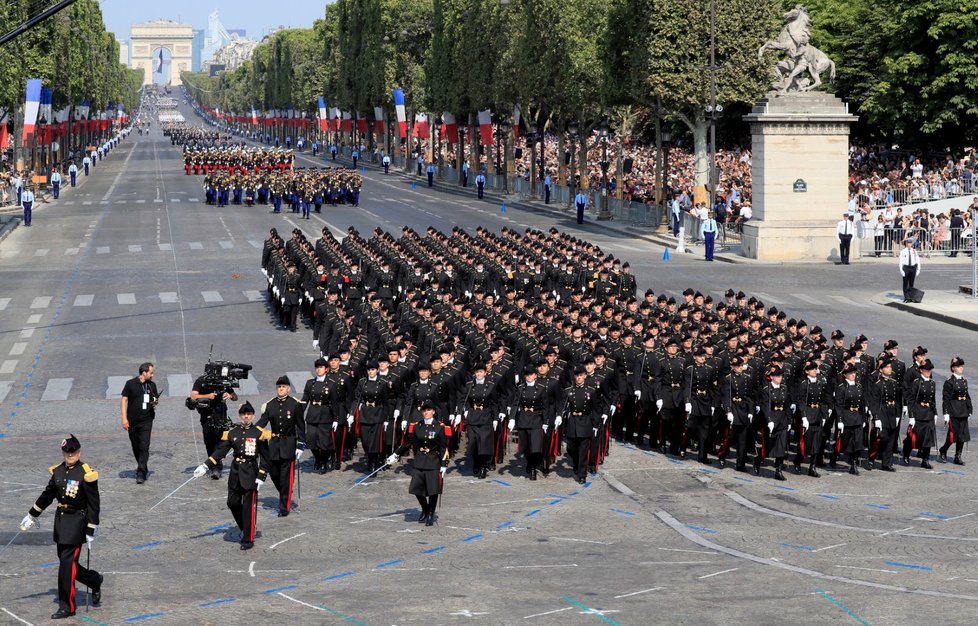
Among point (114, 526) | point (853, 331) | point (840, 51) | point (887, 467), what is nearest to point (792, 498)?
point (887, 467)

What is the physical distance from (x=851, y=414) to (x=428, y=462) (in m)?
6.31

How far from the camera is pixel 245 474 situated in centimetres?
1678

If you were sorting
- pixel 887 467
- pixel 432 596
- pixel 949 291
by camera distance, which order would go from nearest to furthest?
1. pixel 432 596
2. pixel 887 467
3. pixel 949 291

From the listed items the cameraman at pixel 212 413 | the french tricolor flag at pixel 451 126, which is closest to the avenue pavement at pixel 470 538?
the cameraman at pixel 212 413

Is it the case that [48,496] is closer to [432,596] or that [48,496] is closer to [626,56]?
[432,596]

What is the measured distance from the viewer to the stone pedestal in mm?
48906

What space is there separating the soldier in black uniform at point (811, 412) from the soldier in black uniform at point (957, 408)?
66.8 inches

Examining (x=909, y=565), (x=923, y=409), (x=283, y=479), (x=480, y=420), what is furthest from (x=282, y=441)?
(x=923, y=409)

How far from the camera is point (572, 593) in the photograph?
1491cm

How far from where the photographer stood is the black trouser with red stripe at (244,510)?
16.7 metres

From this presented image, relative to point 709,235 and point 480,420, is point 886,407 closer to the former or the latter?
point 480,420

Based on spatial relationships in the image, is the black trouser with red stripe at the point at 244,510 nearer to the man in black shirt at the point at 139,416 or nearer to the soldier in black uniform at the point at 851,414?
the man in black shirt at the point at 139,416

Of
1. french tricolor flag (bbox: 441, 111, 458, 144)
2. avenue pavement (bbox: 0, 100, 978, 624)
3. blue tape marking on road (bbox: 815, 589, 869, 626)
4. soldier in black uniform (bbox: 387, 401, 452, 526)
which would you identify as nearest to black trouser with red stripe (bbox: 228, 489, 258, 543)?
avenue pavement (bbox: 0, 100, 978, 624)

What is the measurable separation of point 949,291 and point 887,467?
2105 centimetres
